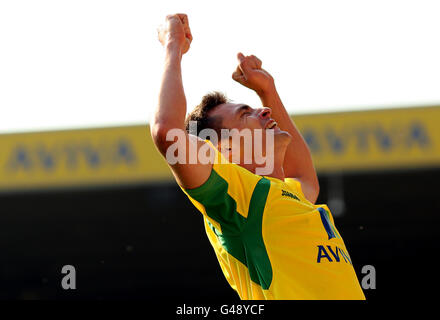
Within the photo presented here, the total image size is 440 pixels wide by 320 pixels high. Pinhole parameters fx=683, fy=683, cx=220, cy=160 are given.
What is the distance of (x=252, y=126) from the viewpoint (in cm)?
329

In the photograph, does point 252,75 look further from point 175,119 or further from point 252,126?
point 175,119

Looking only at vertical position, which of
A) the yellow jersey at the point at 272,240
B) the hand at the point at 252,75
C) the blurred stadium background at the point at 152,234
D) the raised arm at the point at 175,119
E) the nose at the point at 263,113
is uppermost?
the blurred stadium background at the point at 152,234

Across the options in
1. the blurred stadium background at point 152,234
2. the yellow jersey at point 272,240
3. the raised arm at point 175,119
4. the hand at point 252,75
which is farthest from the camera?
the blurred stadium background at point 152,234

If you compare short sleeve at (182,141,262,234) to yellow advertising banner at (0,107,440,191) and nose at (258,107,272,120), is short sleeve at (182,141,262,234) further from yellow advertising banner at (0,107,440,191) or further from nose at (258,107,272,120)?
yellow advertising banner at (0,107,440,191)

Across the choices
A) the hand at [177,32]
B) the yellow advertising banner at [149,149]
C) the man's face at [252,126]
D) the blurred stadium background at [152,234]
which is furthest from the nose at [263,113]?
the blurred stadium background at [152,234]

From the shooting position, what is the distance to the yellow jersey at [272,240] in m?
2.86

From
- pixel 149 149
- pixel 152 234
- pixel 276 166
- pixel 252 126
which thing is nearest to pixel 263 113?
pixel 252 126

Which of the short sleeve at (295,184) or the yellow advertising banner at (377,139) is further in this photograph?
the yellow advertising banner at (377,139)

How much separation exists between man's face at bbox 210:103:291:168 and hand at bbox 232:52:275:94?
0.33 m

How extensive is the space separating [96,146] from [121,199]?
Answer: 337cm

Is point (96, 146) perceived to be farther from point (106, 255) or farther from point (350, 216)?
point (350, 216)

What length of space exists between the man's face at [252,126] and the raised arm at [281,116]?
35cm

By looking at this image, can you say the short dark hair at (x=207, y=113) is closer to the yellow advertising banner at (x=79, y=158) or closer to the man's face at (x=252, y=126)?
the man's face at (x=252, y=126)
